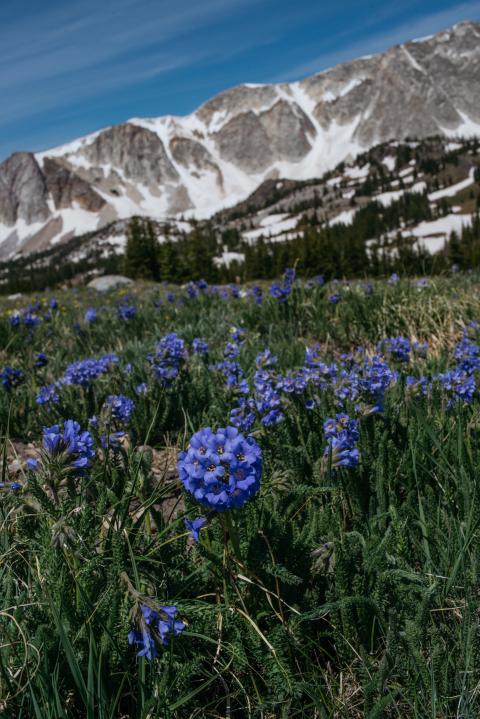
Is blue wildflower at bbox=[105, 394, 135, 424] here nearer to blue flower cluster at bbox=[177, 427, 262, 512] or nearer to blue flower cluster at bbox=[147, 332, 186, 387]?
blue flower cluster at bbox=[147, 332, 186, 387]

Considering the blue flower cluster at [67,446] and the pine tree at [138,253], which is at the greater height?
the pine tree at [138,253]

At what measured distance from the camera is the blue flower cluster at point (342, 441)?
2.57 m

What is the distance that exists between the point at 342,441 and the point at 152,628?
1315mm

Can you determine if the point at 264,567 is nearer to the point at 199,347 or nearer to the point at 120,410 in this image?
the point at 120,410

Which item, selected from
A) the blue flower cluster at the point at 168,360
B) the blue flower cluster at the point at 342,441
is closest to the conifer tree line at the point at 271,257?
the blue flower cluster at the point at 168,360

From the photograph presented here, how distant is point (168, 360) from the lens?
14.3ft

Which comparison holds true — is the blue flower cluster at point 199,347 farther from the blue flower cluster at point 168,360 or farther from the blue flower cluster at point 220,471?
the blue flower cluster at point 220,471

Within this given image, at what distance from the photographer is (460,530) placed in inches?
84.7

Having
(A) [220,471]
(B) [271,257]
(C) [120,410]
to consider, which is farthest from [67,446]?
(B) [271,257]

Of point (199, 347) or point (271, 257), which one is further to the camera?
point (271, 257)

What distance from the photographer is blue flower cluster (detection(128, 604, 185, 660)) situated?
1.60m

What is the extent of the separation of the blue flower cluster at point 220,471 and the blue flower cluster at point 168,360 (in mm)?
2465

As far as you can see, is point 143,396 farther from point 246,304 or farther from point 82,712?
point 246,304

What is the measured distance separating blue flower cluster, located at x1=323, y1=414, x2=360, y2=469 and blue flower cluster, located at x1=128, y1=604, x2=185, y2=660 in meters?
1.13
